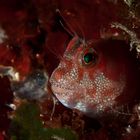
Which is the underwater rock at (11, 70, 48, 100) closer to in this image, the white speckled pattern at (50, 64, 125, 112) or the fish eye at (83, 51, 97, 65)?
the white speckled pattern at (50, 64, 125, 112)

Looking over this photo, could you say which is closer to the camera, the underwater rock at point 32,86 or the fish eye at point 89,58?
the fish eye at point 89,58

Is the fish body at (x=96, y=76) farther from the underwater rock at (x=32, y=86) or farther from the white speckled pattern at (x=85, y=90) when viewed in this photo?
the underwater rock at (x=32, y=86)

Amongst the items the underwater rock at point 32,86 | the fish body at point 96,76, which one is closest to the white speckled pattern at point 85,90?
the fish body at point 96,76

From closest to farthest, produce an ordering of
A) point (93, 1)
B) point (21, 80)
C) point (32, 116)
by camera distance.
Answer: point (32, 116), point (93, 1), point (21, 80)

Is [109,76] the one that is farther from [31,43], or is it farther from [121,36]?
[31,43]

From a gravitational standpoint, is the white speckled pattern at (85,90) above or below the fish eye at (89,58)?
below

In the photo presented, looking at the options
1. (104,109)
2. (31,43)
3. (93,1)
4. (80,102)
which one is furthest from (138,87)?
(31,43)

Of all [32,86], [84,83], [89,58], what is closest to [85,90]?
[84,83]

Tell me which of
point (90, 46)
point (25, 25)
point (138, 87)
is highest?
point (90, 46)

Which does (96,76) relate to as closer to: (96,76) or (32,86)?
(96,76)
